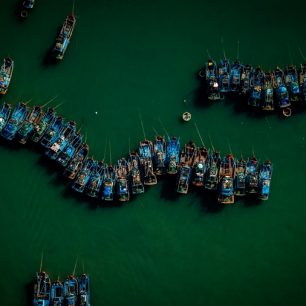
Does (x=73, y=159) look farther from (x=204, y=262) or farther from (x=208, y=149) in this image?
(x=204, y=262)

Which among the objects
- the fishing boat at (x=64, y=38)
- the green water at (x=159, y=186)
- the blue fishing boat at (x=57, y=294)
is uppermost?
the fishing boat at (x=64, y=38)

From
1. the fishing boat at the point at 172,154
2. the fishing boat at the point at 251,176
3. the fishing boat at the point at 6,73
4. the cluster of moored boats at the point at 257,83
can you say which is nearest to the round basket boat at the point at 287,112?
the cluster of moored boats at the point at 257,83

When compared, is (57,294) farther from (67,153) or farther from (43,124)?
(43,124)

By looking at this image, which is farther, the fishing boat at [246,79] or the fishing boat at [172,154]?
the fishing boat at [246,79]

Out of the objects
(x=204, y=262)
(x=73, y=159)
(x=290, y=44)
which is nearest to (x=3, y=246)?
(x=73, y=159)

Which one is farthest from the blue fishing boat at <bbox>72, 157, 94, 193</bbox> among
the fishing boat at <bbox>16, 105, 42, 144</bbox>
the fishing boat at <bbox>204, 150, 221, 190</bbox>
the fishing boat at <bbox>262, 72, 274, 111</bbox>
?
the fishing boat at <bbox>262, 72, 274, 111</bbox>

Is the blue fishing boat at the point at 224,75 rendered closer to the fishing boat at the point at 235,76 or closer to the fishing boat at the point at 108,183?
the fishing boat at the point at 235,76

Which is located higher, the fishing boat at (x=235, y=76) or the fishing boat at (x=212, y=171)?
the fishing boat at (x=235, y=76)

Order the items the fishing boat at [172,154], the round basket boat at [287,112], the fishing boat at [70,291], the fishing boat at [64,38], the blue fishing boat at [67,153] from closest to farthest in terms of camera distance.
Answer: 1. the fishing boat at [172,154]
2. the fishing boat at [70,291]
3. the blue fishing boat at [67,153]
4. the fishing boat at [64,38]
5. the round basket boat at [287,112]
